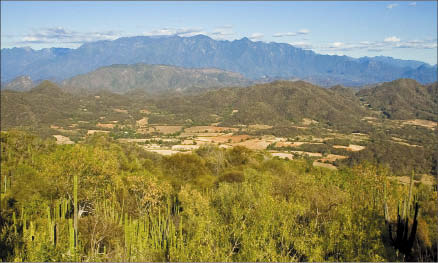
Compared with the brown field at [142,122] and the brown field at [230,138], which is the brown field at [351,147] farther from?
the brown field at [142,122]

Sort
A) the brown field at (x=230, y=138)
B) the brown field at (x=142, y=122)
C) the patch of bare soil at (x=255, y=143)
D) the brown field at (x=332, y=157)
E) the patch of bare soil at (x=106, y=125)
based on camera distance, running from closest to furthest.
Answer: the brown field at (x=332, y=157)
the patch of bare soil at (x=255, y=143)
the brown field at (x=230, y=138)
the patch of bare soil at (x=106, y=125)
the brown field at (x=142, y=122)

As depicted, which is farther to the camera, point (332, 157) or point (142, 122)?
point (142, 122)

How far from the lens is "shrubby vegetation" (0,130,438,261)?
55.8 ft

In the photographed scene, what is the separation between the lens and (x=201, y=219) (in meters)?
20.6

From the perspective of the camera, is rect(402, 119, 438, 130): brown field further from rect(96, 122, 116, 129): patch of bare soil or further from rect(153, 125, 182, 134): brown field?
rect(96, 122, 116, 129): patch of bare soil

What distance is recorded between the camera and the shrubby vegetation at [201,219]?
17.0 m

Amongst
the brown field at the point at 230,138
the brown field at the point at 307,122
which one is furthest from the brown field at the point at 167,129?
the brown field at the point at 307,122

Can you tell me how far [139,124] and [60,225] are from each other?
155928 millimetres

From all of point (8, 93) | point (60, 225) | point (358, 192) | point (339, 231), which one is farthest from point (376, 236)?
point (8, 93)

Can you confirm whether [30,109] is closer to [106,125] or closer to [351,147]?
[106,125]

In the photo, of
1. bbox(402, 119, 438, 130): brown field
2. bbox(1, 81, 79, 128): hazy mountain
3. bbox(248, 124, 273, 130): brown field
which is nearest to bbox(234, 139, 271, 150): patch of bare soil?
bbox(248, 124, 273, 130): brown field

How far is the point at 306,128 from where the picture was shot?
6491 inches

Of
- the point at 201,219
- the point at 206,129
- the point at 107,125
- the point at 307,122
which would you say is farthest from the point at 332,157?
the point at 107,125

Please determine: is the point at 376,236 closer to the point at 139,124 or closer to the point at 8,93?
the point at 139,124
